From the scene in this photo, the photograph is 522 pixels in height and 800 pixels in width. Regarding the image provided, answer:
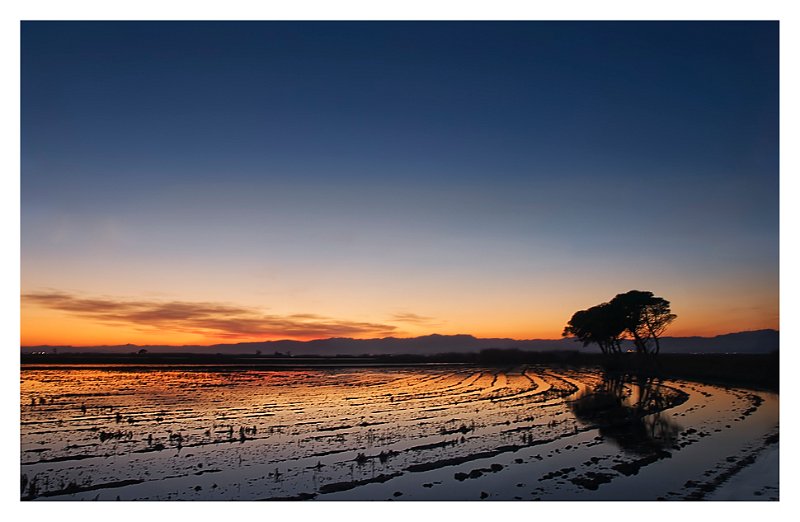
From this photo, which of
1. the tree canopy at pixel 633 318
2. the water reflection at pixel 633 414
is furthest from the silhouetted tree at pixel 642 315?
the water reflection at pixel 633 414

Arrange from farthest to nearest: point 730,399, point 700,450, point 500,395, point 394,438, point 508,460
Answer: point 500,395 < point 730,399 < point 394,438 < point 700,450 < point 508,460

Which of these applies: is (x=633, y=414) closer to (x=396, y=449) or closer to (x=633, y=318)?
(x=396, y=449)

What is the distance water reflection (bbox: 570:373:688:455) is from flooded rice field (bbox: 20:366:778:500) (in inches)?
5.8

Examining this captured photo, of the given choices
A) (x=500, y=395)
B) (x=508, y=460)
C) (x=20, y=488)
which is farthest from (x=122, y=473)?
(x=500, y=395)

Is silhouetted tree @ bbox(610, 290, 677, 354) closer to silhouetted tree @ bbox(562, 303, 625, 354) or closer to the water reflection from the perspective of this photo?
silhouetted tree @ bbox(562, 303, 625, 354)

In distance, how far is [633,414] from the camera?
1324 inches

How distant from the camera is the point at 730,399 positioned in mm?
42531

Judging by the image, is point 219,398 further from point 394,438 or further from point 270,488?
point 270,488

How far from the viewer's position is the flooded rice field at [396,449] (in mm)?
17078

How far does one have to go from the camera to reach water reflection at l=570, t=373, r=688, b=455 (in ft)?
81.5

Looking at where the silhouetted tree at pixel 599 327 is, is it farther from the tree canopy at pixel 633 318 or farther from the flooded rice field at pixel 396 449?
the flooded rice field at pixel 396 449

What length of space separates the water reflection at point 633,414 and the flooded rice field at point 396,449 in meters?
0.15

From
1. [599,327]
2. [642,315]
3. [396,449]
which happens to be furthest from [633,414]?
[599,327]
